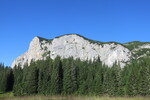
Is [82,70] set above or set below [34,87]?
above

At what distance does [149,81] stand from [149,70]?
18.2 ft

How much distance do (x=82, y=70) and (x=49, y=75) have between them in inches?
846

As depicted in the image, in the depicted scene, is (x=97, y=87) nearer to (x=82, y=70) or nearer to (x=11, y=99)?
(x=82, y=70)

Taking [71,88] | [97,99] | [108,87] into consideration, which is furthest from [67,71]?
[97,99]

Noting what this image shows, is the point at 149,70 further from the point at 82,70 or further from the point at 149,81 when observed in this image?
the point at 82,70

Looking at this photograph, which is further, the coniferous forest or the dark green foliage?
the dark green foliage

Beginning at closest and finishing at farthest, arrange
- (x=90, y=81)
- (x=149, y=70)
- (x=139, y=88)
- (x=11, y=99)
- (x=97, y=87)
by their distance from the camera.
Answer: (x=11, y=99) < (x=139, y=88) < (x=149, y=70) < (x=97, y=87) < (x=90, y=81)

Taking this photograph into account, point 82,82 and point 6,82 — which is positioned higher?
point 6,82

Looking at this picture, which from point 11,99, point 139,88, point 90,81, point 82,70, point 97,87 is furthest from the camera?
point 82,70

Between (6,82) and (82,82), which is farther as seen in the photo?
(6,82)

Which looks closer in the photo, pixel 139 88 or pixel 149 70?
pixel 139 88

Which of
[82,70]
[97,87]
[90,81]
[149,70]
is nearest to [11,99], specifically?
A: [149,70]

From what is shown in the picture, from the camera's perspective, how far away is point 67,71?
96.9 metres

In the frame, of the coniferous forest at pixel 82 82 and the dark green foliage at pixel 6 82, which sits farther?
the dark green foliage at pixel 6 82
